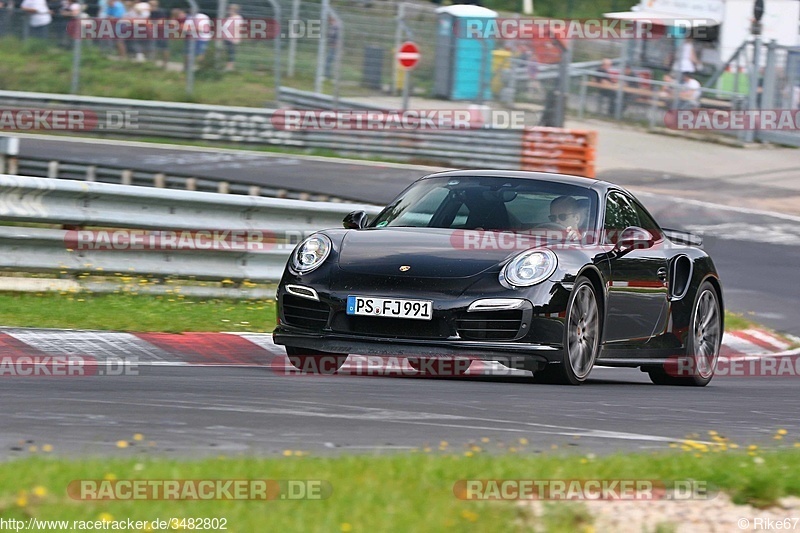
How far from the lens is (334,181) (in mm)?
21656

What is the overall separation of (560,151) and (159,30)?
320 inches

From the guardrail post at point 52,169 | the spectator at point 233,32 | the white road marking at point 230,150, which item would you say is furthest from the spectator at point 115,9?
the guardrail post at point 52,169

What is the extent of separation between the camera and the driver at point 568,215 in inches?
334

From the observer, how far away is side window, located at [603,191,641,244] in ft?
28.7

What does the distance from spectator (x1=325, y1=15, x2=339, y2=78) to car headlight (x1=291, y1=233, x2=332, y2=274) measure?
18.4m

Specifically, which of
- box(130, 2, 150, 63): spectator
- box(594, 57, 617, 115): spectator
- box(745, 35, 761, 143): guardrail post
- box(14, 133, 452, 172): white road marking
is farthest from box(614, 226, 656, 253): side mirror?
box(594, 57, 617, 115): spectator

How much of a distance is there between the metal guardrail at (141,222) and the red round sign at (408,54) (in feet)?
47.2

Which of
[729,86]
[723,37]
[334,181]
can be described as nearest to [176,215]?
[334,181]

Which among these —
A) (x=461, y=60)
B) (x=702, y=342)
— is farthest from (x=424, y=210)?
(x=461, y=60)

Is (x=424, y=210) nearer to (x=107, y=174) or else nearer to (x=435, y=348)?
(x=435, y=348)

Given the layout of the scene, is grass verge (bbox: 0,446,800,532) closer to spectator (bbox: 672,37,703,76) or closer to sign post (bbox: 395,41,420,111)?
sign post (bbox: 395,41,420,111)

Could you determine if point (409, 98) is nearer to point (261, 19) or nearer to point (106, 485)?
point (261, 19)

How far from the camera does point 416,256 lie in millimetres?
7859

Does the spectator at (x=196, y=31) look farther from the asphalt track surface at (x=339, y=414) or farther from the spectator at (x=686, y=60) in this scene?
the asphalt track surface at (x=339, y=414)
